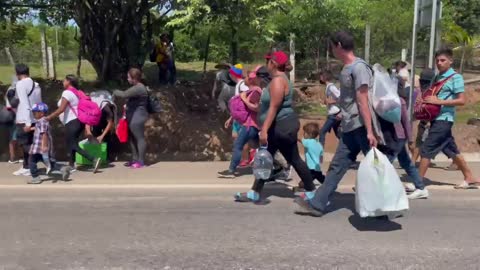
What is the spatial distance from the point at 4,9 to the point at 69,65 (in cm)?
555

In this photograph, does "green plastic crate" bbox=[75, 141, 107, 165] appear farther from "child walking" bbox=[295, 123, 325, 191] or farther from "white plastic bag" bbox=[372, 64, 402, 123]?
"white plastic bag" bbox=[372, 64, 402, 123]

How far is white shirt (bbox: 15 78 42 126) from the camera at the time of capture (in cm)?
754

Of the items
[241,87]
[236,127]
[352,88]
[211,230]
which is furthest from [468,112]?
[211,230]

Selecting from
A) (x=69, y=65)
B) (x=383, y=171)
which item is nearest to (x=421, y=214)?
(x=383, y=171)

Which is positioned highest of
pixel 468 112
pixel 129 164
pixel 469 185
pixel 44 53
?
pixel 44 53

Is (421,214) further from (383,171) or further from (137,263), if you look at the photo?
(137,263)

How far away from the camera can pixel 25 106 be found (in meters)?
7.60

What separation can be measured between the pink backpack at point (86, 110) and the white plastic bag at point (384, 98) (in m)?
4.16

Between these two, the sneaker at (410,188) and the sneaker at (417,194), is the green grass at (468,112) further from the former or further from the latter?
the sneaker at (417,194)

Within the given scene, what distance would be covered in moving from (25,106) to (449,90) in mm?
5262

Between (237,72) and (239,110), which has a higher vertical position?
(237,72)

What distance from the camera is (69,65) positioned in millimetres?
17266

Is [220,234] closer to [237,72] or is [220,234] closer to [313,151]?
[313,151]

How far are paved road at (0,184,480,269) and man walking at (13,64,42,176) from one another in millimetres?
1028
